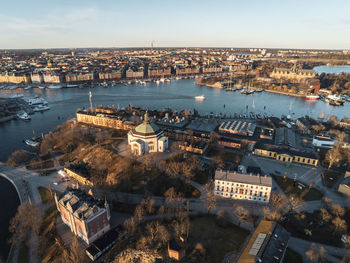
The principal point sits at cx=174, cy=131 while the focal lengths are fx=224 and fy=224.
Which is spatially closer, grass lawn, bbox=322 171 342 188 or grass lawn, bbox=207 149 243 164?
grass lawn, bbox=322 171 342 188

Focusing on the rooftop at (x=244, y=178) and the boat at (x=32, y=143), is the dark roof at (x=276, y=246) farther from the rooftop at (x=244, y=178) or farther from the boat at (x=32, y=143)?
the boat at (x=32, y=143)

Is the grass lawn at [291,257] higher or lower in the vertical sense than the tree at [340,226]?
lower

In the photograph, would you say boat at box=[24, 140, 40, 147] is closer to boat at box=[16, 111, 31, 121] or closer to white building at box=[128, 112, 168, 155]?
boat at box=[16, 111, 31, 121]

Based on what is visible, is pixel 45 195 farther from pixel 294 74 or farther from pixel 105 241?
pixel 294 74

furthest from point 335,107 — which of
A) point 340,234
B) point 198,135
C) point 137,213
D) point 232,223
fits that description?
point 137,213

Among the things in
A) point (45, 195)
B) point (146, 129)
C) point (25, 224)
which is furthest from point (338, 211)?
point (45, 195)

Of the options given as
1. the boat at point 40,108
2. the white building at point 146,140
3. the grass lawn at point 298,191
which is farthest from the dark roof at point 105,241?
the boat at point 40,108

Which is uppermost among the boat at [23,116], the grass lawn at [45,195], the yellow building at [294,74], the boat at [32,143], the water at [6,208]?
the yellow building at [294,74]

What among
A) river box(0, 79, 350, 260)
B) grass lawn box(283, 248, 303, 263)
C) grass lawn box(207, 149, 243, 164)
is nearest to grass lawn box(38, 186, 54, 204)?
river box(0, 79, 350, 260)

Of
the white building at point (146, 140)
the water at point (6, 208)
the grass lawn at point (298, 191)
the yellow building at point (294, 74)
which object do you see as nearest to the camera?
the water at point (6, 208)
